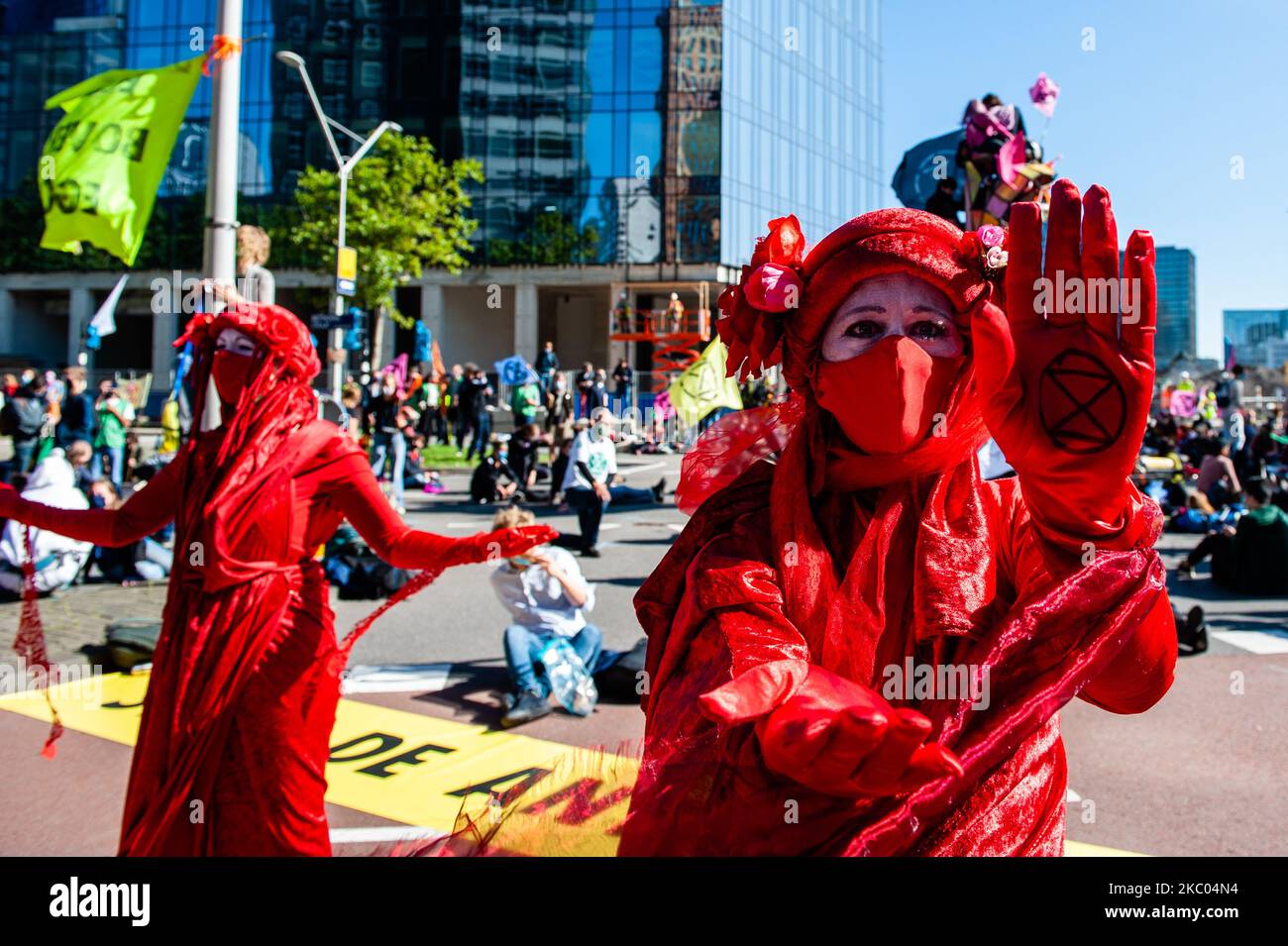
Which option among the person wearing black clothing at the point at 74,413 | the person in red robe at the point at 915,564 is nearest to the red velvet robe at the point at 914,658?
the person in red robe at the point at 915,564

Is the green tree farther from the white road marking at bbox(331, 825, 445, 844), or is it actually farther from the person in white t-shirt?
the white road marking at bbox(331, 825, 445, 844)

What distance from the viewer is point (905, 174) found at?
24.9 ft

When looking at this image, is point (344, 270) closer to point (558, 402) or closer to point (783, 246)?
point (558, 402)

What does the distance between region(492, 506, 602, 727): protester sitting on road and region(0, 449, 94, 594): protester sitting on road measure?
4307mm

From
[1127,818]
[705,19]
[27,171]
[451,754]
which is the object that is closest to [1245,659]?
[1127,818]

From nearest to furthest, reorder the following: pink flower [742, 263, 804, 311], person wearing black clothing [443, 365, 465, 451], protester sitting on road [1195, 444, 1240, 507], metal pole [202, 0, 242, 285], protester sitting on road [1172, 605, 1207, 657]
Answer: pink flower [742, 263, 804, 311], metal pole [202, 0, 242, 285], protester sitting on road [1172, 605, 1207, 657], protester sitting on road [1195, 444, 1240, 507], person wearing black clothing [443, 365, 465, 451]

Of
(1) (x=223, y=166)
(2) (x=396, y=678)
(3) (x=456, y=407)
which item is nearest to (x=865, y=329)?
(1) (x=223, y=166)

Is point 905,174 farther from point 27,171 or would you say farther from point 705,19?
point 27,171

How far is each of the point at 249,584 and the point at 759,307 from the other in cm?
183

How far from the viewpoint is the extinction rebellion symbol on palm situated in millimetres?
1310

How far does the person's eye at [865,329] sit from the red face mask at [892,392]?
33 millimetres

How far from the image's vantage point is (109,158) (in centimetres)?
503

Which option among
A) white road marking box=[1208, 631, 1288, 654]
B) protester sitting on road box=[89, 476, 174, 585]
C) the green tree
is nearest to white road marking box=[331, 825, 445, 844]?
protester sitting on road box=[89, 476, 174, 585]

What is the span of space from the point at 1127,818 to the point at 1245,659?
10.8ft
